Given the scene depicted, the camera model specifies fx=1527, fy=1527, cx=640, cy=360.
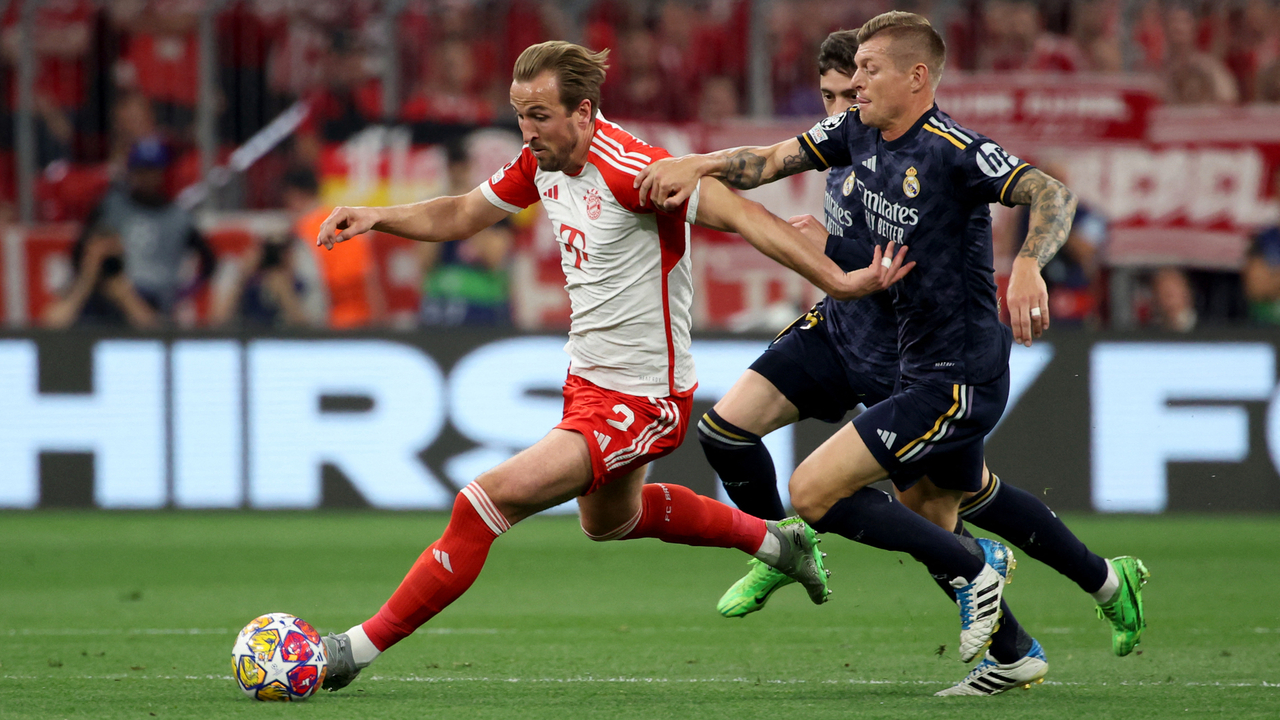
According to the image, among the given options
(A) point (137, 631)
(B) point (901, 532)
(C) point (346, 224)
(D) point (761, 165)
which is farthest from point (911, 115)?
(A) point (137, 631)

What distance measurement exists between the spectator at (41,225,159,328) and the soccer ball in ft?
22.4

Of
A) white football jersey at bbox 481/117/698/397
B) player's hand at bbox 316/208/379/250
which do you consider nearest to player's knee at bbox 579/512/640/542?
white football jersey at bbox 481/117/698/397

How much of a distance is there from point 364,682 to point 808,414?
1.84 metres

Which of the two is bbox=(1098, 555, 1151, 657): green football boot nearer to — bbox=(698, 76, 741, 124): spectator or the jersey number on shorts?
the jersey number on shorts

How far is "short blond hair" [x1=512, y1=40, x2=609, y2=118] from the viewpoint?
4.82m

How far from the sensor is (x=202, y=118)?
1213 cm

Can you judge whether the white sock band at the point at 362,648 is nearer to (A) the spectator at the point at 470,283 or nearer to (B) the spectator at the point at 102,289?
(A) the spectator at the point at 470,283

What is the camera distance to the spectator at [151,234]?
11328 millimetres

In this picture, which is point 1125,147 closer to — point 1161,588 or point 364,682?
point 1161,588

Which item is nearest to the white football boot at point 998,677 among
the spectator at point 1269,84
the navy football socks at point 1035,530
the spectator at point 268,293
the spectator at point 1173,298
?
the navy football socks at point 1035,530

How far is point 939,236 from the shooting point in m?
4.84

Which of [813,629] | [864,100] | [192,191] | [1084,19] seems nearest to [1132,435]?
[1084,19]

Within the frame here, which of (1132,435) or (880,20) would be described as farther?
(1132,435)

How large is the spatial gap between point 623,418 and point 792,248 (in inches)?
31.9
